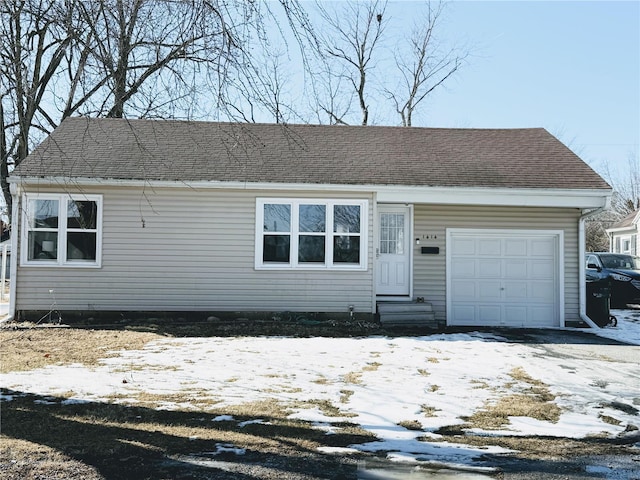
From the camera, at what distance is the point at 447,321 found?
12969 millimetres

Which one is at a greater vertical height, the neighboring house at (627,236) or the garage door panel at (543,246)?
the neighboring house at (627,236)

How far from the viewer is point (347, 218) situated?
494 inches

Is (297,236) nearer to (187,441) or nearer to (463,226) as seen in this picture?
(463,226)

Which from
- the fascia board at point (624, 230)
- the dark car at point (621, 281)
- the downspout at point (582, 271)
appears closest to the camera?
the downspout at point (582, 271)

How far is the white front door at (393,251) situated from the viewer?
1309 centimetres

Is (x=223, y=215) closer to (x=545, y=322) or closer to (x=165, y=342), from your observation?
(x=165, y=342)

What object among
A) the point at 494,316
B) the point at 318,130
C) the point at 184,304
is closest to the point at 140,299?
the point at 184,304

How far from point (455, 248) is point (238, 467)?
9.69 meters

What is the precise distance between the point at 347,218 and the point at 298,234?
3.65 feet

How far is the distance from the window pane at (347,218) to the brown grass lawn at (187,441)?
617 centimetres

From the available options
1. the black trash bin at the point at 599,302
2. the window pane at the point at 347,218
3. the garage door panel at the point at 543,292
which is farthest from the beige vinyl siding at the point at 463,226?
the window pane at the point at 347,218

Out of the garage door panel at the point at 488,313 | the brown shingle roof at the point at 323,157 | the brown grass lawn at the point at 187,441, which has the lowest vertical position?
the brown grass lawn at the point at 187,441

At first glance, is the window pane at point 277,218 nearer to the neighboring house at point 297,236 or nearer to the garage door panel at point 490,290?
the neighboring house at point 297,236

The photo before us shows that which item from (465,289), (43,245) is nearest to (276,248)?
(465,289)
